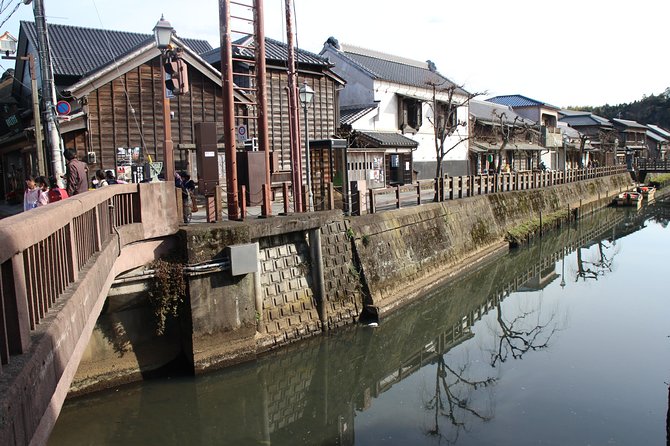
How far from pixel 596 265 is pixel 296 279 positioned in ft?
55.1

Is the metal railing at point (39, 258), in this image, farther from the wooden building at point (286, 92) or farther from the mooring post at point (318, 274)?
the wooden building at point (286, 92)

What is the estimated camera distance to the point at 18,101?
2167 centimetres

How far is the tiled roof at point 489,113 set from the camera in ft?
138

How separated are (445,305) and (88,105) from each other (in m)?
12.7

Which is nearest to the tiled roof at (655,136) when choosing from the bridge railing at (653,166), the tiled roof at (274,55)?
the bridge railing at (653,166)

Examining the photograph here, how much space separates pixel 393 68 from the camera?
3425 centimetres

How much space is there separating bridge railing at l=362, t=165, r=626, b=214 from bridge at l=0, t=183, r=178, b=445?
9.89 meters

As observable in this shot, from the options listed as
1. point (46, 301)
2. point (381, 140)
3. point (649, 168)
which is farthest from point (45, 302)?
point (649, 168)

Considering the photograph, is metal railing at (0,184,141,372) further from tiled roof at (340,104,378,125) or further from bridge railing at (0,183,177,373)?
tiled roof at (340,104,378,125)

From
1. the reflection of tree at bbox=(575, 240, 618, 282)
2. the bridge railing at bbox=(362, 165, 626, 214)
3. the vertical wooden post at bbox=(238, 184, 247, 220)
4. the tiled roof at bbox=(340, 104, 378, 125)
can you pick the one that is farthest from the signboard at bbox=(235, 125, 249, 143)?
the reflection of tree at bbox=(575, 240, 618, 282)

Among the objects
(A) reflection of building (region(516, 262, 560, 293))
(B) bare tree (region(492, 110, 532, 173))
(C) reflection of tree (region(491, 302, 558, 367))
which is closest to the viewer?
(C) reflection of tree (region(491, 302, 558, 367))

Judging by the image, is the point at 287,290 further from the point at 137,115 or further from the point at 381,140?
the point at 381,140

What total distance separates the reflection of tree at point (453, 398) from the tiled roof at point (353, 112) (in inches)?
659

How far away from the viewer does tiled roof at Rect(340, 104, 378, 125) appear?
2730 cm
